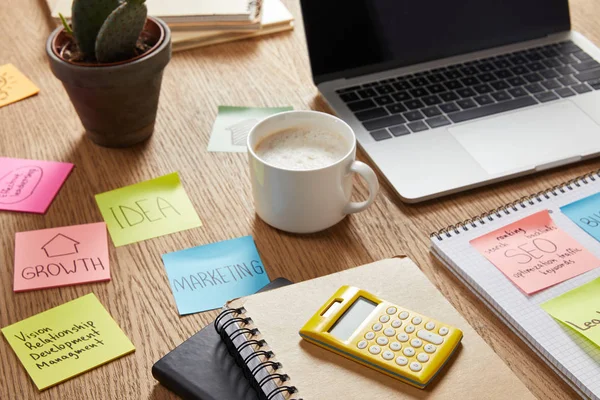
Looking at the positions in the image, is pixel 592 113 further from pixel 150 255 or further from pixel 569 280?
pixel 150 255

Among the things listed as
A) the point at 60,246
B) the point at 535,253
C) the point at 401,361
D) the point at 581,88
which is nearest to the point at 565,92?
the point at 581,88

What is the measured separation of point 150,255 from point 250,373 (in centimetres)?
23

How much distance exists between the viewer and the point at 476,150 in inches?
33.2

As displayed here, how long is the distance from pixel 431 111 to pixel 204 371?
1.63 ft

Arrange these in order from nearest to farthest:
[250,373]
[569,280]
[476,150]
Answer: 1. [250,373]
2. [569,280]
3. [476,150]

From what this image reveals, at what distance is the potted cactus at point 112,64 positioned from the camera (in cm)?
78

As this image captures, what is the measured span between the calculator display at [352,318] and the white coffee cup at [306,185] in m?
0.14

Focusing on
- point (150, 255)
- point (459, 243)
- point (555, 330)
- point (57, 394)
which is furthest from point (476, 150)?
A: point (57, 394)

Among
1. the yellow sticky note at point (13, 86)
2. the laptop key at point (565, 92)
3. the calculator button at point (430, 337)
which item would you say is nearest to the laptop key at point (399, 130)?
the laptop key at point (565, 92)

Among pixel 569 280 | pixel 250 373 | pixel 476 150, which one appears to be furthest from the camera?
pixel 476 150

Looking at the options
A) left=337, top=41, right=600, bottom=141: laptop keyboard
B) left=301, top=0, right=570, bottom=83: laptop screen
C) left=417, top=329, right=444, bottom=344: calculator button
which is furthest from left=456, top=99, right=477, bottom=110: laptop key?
left=417, top=329, right=444, bottom=344: calculator button

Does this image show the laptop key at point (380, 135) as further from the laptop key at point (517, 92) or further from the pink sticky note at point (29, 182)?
the pink sticky note at point (29, 182)

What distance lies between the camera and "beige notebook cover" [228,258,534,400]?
1.77ft

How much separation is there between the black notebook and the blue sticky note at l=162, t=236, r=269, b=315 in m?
0.07
